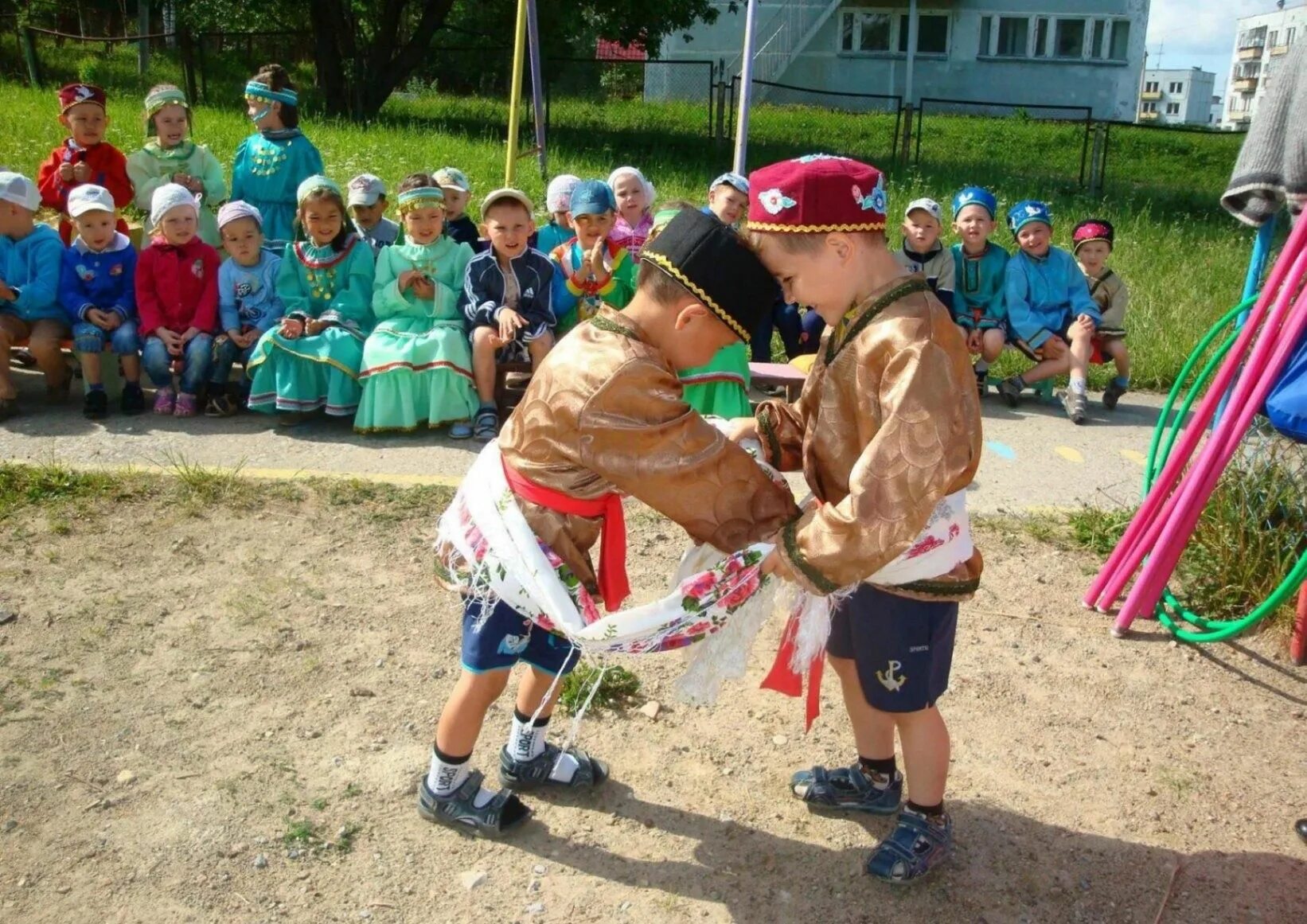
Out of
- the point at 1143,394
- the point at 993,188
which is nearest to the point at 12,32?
the point at 993,188

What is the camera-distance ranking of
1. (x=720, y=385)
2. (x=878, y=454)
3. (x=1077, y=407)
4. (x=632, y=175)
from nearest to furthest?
(x=878, y=454) < (x=720, y=385) < (x=1077, y=407) < (x=632, y=175)

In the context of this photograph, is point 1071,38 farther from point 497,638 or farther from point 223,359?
point 497,638

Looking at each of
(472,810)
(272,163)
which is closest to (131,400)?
(272,163)

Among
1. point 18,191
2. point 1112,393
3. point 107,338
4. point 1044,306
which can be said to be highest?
point 18,191

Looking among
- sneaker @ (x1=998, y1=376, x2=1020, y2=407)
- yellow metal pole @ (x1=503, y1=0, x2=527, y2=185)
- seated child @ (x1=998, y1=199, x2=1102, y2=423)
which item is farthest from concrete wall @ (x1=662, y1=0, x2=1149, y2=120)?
sneaker @ (x1=998, y1=376, x2=1020, y2=407)

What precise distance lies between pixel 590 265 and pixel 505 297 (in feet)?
1.85

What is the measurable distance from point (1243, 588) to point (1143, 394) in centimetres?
367

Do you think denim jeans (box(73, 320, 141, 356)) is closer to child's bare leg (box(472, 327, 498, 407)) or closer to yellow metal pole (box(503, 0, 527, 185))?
child's bare leg (box(472, 327, 498, 407))

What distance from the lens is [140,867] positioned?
2.82 m

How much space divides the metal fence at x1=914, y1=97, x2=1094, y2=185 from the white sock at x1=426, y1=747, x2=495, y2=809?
1497cm

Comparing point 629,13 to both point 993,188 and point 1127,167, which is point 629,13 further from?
point 1127,167

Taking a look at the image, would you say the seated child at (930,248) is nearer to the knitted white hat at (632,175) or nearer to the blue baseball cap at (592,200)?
the knitted white hat at (632,175)

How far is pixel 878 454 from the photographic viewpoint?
7.36 ft

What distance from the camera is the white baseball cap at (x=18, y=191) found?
6.32 m
